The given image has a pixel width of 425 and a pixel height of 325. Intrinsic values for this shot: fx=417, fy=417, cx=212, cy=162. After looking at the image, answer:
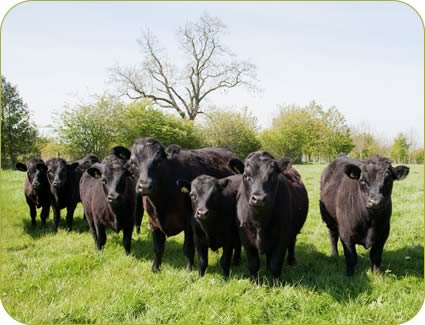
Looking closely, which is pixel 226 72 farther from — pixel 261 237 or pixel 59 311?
pixel 59 311

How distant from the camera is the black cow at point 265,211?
16.4 ft

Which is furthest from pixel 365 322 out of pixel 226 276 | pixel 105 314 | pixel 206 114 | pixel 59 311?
pixel 206 114

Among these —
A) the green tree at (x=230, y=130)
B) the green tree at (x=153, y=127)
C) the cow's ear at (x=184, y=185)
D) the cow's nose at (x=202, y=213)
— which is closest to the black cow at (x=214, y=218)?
the cow's ear at (x=184, y=185)

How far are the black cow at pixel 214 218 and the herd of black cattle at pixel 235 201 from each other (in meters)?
0.01

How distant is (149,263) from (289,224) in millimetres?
2351

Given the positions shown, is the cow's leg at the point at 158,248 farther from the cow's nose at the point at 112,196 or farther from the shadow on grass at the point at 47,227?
the shadow on grass at the point at 47,227

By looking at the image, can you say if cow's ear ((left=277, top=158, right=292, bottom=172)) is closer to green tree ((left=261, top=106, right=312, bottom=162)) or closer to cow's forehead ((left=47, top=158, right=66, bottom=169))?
green tree ((left=261, top=106, right=312, bottom=162))

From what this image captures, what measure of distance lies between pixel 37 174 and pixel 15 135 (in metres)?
2.35

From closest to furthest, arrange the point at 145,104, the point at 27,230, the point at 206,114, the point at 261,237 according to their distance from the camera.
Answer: the point at 261,237 → the point at 27,230 → the point at 206,114 → the point at 145,104

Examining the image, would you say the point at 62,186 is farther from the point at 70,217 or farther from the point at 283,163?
the point at 283,163

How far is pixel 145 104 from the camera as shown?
11430 mm

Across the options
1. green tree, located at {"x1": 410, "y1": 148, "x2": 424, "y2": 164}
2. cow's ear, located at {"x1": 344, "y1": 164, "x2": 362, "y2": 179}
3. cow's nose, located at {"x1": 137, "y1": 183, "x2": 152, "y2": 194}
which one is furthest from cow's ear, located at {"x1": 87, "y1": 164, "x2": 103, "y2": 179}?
green tree, located at {"x1": 410, "y1": 148, "x2": 424, "y2": 164}

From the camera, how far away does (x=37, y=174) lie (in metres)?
9.18

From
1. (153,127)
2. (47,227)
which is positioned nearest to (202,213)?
(47,227)
